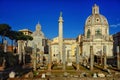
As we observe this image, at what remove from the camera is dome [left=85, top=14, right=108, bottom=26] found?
77.0m

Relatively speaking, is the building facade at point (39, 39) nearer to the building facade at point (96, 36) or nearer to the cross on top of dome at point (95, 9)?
the building facade at point (96, 36)

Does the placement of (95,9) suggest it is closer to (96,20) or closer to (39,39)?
(96,20)

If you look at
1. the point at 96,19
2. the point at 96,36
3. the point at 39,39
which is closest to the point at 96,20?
the point at 96,19

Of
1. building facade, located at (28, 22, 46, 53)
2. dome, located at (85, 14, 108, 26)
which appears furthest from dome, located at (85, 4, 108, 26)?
building facade, located at (28, 22, 46, 53)

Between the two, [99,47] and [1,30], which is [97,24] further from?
[1,30]

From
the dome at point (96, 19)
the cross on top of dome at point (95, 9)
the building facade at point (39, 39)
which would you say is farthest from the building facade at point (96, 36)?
the building facade at point (39, 39)

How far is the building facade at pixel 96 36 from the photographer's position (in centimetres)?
7362

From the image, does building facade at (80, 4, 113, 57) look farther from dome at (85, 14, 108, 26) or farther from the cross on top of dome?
the cross on top of dome

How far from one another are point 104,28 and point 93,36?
5.38 meters

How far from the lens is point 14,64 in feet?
168

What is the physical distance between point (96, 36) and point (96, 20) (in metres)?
6.26

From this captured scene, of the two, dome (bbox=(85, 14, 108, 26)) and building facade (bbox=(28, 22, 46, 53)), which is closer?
dome (bbox=(85, 14, 108, 26))

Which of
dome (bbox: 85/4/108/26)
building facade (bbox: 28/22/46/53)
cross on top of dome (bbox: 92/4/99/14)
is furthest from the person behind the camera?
building facade (bbox: 28/22/46/53)

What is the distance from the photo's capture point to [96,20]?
7756 centimetres
